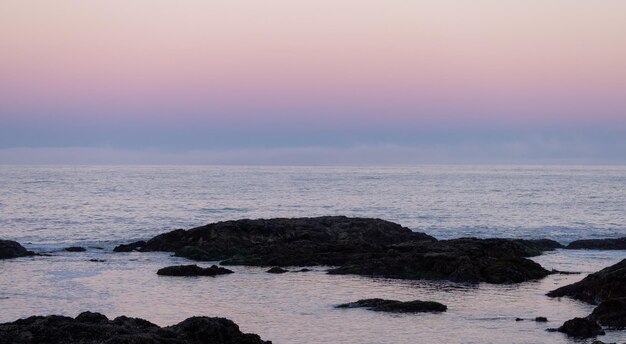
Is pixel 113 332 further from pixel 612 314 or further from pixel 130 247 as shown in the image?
pixel 130 247

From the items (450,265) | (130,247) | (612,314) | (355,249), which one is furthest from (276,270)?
(612,314)

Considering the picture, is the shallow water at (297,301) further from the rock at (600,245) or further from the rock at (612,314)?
the rock at (600,245)

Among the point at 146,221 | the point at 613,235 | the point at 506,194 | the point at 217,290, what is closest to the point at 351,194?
the point at 506,194


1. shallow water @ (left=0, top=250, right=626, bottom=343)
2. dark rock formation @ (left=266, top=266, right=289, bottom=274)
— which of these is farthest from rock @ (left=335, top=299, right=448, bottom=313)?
dark rock formation @ (left=266, top=266, right=289, bottom=274)

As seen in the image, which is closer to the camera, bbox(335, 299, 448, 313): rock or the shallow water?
the shallow water

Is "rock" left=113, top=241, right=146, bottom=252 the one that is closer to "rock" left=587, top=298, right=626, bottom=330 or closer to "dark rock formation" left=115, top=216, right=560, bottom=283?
"dark rock formation" left=115, top=216, right=560, bottom=283

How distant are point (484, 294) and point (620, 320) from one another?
29.8ft

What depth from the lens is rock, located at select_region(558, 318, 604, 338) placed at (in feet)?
90.2

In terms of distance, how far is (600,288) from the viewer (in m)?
35.2

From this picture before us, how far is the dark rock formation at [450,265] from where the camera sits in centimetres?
4294

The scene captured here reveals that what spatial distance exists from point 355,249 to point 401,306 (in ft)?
60.3

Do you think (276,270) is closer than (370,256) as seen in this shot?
Yes

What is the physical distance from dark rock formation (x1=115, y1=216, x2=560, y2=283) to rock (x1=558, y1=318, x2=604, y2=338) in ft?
45.8

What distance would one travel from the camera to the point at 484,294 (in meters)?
38.0
